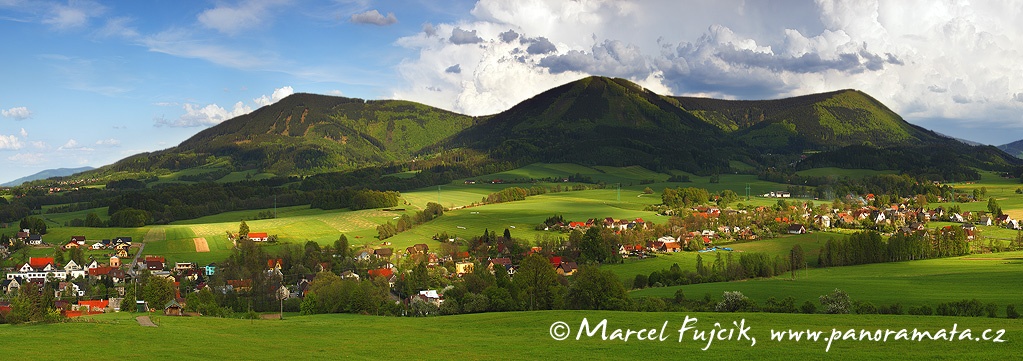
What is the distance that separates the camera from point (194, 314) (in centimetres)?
4862

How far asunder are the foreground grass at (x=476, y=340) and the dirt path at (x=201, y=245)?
46285 mm

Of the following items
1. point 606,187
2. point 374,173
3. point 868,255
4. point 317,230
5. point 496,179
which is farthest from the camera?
point 374,173

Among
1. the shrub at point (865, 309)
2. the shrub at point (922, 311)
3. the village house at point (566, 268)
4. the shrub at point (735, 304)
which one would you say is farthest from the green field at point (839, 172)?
the shrub at point (735, 304)

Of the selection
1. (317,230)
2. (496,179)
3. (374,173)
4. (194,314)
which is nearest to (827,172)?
(496,179)

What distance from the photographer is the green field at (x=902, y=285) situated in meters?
45.2

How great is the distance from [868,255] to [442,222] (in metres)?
54.6

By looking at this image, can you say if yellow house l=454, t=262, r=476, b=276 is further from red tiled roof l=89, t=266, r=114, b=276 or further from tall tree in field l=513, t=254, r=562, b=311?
red tiled roof l=89, t=266, r=114, b=276

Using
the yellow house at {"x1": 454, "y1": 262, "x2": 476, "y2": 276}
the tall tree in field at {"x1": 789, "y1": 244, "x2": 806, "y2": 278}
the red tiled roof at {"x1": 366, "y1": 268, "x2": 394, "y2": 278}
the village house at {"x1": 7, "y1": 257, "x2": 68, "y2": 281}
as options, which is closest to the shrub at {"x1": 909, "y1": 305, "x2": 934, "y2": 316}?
the tall tree in field at {"x1": 789, "y1": 244, "x2": 806, "y2": 278}

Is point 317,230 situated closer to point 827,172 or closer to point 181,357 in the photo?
point 181,357

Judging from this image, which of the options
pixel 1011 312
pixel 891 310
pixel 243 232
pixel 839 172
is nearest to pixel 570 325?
pixel 891 310

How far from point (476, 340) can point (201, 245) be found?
6527cm

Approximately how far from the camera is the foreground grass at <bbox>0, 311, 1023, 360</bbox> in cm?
2634

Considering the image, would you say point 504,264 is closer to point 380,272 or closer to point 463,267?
point 463,267

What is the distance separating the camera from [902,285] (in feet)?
167
